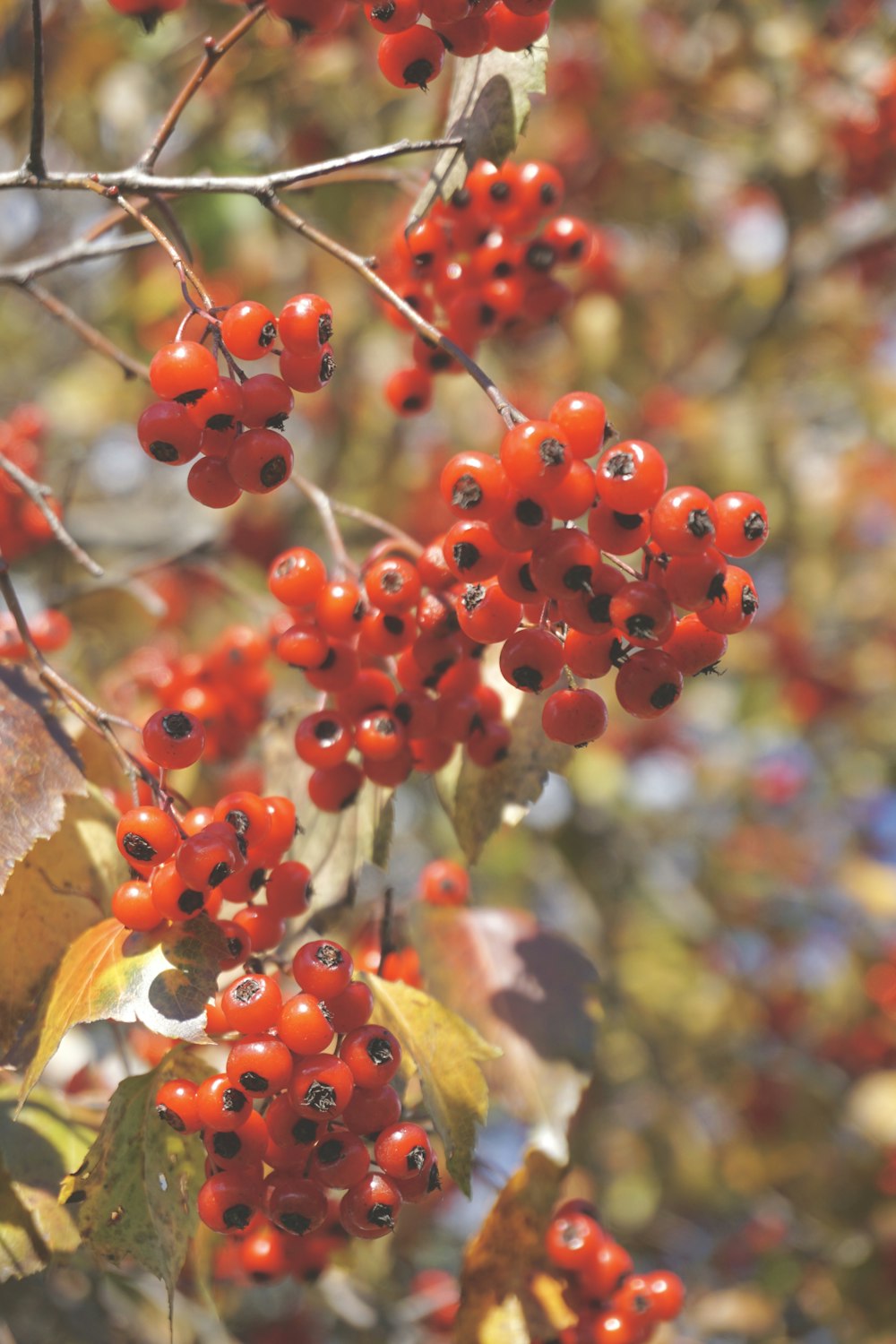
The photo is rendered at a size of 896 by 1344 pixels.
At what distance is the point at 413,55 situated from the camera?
187cm

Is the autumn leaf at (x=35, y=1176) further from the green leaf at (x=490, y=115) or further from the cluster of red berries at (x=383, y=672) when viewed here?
the green leaf at (x=490, y=115)

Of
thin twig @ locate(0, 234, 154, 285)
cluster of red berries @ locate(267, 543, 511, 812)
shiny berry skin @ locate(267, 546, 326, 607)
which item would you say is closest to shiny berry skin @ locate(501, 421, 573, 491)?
cluster of red berries @ locate(267, 543, 511, 812)

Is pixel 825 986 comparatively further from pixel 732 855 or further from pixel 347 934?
pixel 347 934

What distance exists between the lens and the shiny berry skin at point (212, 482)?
166 cm

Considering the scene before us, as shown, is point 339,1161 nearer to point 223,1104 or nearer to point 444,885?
point 223,1104

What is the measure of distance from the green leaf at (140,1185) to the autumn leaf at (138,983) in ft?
0.56

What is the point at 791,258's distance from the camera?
557 centimetres

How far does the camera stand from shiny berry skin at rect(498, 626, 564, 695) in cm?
162

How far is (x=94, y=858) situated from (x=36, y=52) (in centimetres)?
132

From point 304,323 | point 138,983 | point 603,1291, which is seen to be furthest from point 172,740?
point 603,1291

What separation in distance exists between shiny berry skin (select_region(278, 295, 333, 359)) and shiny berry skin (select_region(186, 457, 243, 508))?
206 mm

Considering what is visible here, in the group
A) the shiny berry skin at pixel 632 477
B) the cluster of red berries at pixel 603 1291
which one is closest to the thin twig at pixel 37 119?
the shiny berry skin at pixel 632 477

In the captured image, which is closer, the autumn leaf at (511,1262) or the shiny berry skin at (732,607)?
the shiny berry skin at (732,607)

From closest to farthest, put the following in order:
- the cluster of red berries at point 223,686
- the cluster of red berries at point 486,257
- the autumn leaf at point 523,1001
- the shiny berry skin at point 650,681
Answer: the shiny berry skin at point 650,681
the autumn leaf at point 523,1001
the cluster of red berries at point 486,257
the cluster of red berries at point 223,686
